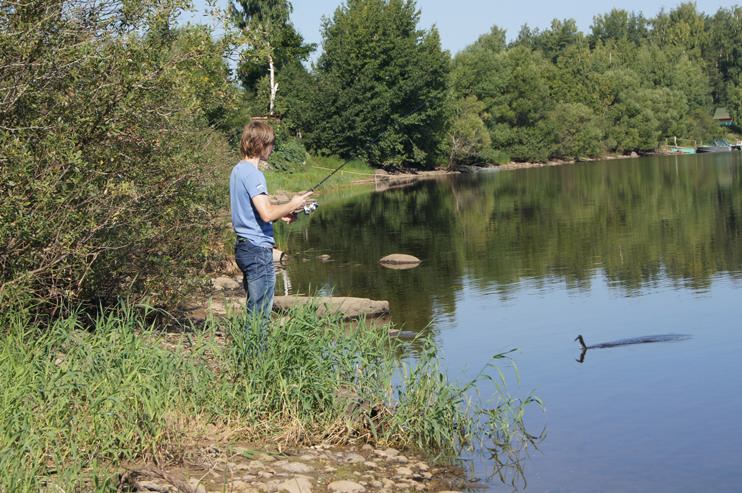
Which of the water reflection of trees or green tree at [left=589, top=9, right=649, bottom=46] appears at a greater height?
green tree at [left=589, top=9, right=649, bottom=46]

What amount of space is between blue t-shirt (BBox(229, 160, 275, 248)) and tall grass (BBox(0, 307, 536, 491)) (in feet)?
2.32

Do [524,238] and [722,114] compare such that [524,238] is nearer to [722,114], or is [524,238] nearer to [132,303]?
[132,303]

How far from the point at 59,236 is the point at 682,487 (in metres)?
5.41

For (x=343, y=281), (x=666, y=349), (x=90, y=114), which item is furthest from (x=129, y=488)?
(x=343, y=281)

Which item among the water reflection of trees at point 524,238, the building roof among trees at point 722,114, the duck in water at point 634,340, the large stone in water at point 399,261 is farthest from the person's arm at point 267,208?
the building roof among trees at point 722,114

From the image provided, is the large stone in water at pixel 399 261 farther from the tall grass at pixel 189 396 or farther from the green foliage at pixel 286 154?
the green foliage at pixel 286 154

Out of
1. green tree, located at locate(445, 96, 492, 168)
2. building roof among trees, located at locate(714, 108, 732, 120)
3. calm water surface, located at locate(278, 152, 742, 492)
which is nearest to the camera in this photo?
calm water surface, located at locate(278, 152, 742, 492)

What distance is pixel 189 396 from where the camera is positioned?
7152mm

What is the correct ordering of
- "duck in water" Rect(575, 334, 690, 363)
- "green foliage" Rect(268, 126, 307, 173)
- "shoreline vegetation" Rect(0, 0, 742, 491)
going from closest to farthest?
"shoreline vegetation" Rect(0, 0, 742, 491) → "duck in water" Rect(575, 334, 690, 363) → "green foliage" Rect(268, 126, 307, 173)

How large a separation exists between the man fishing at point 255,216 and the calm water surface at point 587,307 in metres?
2.22

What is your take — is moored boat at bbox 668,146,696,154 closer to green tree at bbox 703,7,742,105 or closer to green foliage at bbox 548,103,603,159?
green foliage at bbox 548,103,603,159

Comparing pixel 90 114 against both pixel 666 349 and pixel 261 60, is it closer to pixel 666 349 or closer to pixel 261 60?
pixel 261 60

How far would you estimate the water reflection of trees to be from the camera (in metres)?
18.9

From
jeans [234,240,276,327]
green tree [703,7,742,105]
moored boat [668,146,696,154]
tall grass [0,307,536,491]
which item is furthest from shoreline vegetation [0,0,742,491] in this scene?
green tree [703,7,742,105]
